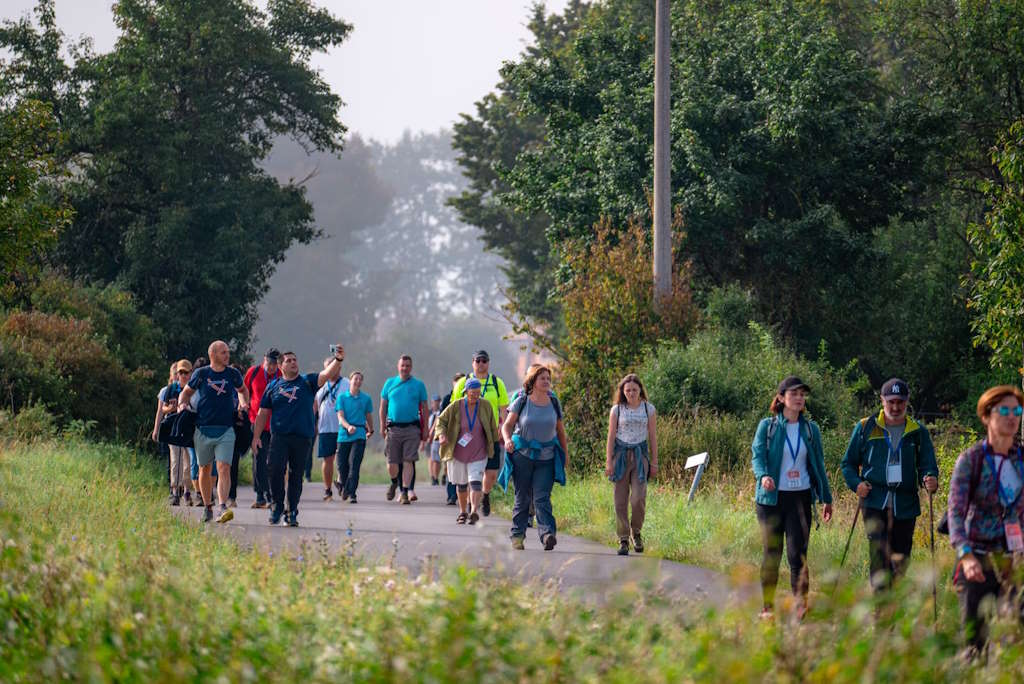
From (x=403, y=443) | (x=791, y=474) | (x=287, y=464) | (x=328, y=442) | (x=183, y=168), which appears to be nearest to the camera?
(x=791, y=474)

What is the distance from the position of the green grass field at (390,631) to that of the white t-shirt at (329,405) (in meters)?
12.3

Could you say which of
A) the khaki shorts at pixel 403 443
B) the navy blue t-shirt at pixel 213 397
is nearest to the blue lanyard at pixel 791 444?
the navy blue t-shirt at pixel 213 397

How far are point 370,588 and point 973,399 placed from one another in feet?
86.3

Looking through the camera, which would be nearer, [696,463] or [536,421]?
[536,421]

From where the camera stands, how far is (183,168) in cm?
3912

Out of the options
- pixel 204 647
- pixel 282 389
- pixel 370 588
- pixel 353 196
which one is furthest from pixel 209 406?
pixel 353 196

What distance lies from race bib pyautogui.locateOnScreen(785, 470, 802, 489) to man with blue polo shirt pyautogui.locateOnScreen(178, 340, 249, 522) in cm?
697

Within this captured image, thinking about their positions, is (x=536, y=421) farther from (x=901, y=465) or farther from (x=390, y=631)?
(x=390, y=631)

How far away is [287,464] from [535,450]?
3.24 metres

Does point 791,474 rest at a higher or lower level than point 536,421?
lower

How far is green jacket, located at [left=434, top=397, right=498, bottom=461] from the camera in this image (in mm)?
18031

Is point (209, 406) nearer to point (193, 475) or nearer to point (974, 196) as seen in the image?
point (193, 475)

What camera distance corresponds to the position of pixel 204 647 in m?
6.84

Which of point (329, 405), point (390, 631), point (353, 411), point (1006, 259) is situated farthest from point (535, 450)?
point (390, 631)
